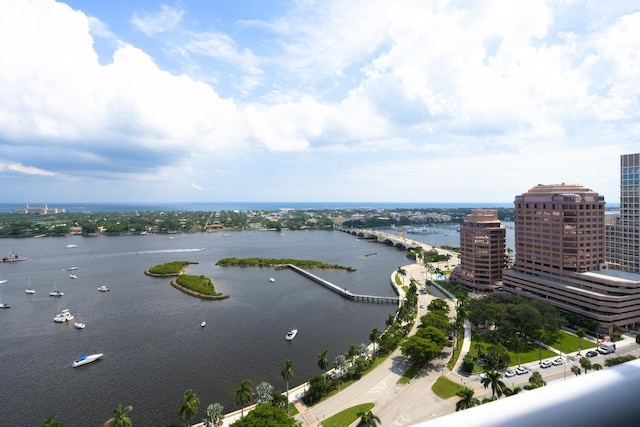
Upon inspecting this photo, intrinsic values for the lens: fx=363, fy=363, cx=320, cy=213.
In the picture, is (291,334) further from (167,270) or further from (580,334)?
(167,270)

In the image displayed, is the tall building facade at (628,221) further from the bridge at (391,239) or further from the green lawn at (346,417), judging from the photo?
the bridge at (391,239)

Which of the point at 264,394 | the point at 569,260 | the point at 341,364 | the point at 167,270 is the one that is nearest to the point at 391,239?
the point at 167,270

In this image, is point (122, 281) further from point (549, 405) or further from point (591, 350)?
point (549, 405)

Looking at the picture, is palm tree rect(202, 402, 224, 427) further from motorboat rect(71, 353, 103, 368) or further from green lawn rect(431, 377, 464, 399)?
motorboat rect(71, 353, 103, 368)

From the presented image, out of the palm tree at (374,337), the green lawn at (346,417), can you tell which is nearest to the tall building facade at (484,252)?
the palm tree at (374,337)

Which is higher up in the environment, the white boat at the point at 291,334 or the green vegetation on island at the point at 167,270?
the green vegetation on island at the point at 167,270

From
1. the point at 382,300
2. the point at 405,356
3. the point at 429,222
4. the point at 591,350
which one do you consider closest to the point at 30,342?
the point at 405,356
